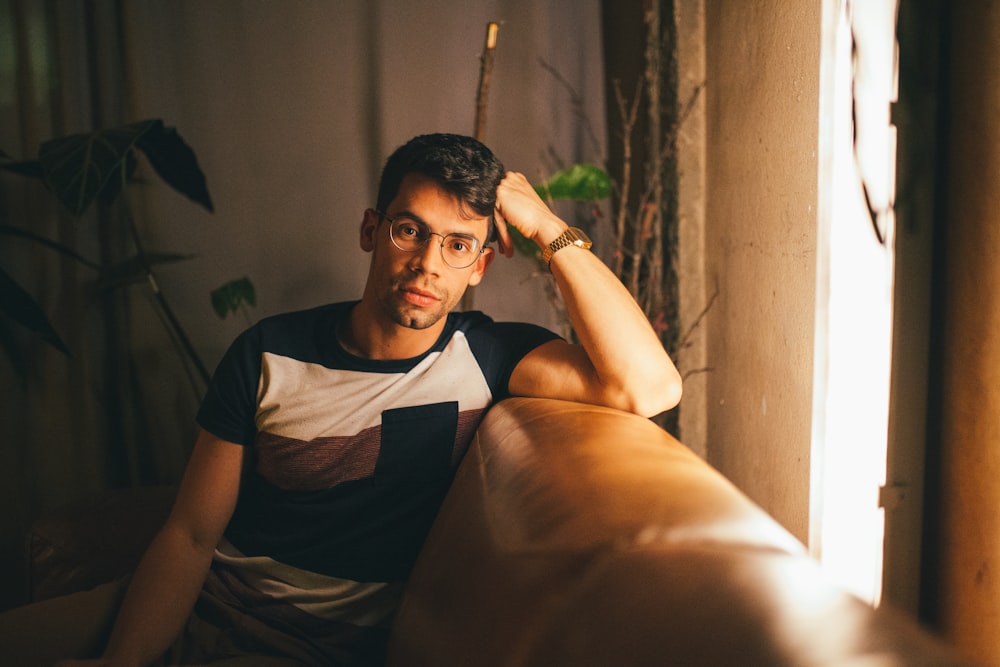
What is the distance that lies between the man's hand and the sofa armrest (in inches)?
36.9

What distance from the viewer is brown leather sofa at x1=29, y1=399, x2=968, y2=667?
39 cm

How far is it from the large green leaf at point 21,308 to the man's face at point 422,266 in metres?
1.27

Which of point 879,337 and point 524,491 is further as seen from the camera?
point 879,337

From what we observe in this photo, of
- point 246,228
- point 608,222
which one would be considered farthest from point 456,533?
point 246,228

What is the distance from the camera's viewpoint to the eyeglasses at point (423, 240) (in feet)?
3.64

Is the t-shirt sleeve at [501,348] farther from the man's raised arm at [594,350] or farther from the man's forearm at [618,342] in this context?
the man's forearm at [618,342]

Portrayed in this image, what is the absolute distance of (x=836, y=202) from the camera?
107cm

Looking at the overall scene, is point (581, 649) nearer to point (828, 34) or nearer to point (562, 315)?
point (828, 34)

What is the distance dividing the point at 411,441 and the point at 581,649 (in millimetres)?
646

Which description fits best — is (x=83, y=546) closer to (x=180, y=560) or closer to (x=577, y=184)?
(x=180, y=560)

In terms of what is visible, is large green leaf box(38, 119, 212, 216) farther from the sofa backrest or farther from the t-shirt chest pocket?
the sofa backrest

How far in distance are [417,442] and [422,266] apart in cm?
30

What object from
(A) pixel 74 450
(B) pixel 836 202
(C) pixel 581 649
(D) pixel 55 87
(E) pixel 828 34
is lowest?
(A) pixel 74 450

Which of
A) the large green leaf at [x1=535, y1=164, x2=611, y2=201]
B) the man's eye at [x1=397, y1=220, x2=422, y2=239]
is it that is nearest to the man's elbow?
the man's eye at [x1=397, y1=220, x2=422, y2=239]
